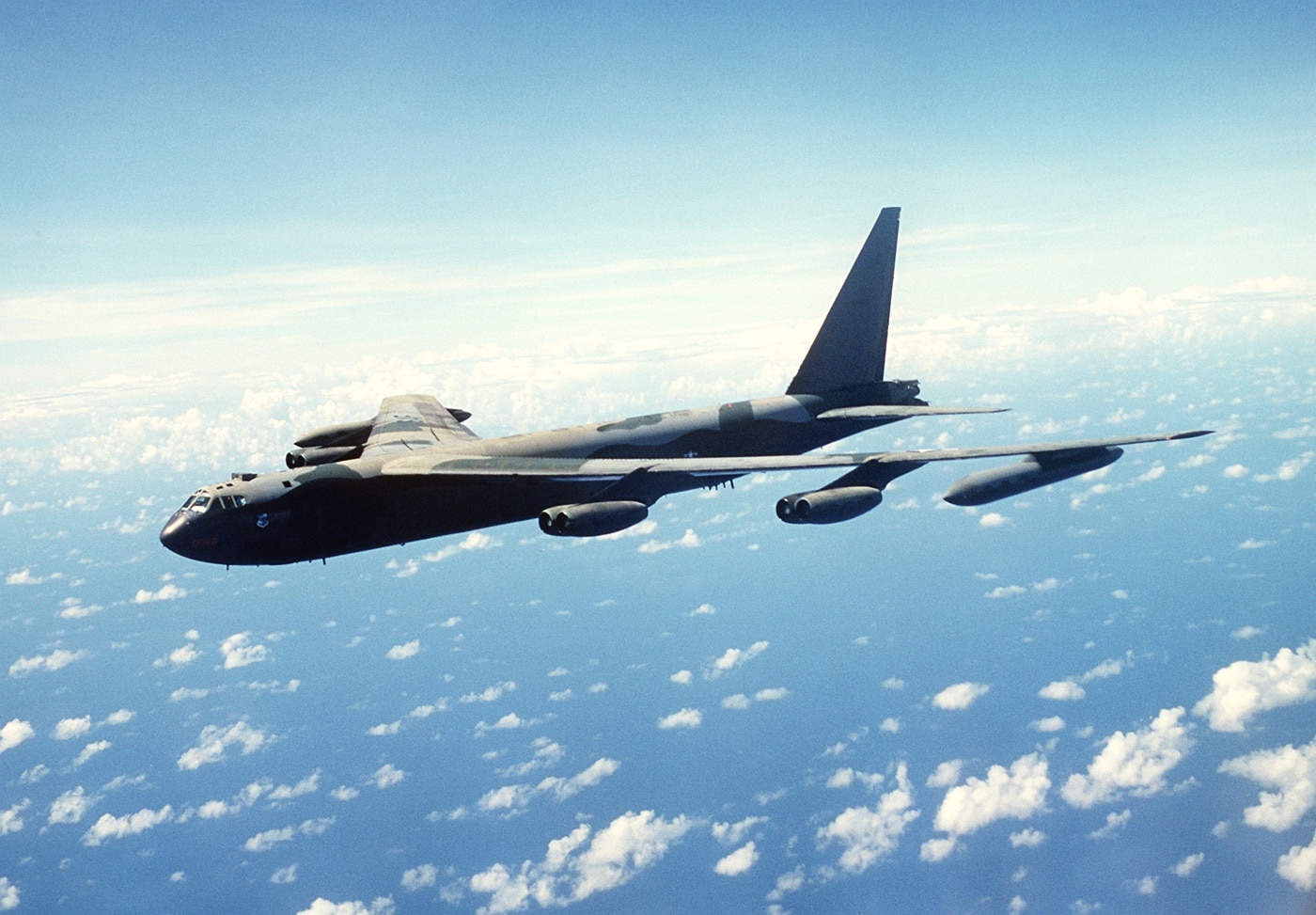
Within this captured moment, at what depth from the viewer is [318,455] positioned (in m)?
27.1

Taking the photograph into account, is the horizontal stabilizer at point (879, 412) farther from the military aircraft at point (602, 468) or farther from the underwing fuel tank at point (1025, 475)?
the underwing fuel tank at point (1025, 475)

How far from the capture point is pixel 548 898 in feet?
536

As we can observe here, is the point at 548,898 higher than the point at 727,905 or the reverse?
the reverse

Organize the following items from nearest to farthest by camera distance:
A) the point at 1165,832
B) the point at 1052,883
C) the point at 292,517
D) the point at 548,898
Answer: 1. the point at 292,517
2. the point at 1052,883
3. the point at 1165,832
4. the point at 548,898

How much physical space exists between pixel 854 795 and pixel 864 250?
197611mm

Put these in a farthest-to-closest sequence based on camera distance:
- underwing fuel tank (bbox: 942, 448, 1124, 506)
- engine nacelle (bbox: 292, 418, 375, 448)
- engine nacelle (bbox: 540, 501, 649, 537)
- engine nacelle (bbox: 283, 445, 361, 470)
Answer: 1. engine nacelle (bbox: 292, 418, 375, 448)
2. engine nacelle (bbox: 283, 445, 361, 470)
3. underwing fuel tank (bbox: 942, 448, 1124, 506)
4. engine nacelle (bbox: 540, 501, 649, 537)

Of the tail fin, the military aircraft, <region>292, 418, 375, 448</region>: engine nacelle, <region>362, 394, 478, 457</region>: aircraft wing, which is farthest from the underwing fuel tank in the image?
<region>292, 418, 375, 448</region>: engine nacelle

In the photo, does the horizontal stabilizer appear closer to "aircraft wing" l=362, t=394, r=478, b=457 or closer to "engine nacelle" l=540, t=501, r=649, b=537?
"engine nacelle" l=540, t=501, r=649, b=537

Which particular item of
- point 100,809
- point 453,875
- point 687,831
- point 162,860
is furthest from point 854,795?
point 100,809

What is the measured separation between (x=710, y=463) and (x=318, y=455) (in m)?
17.3

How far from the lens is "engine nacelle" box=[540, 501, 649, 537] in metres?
18.7

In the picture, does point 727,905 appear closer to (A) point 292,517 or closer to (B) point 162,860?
(B) point 162,860

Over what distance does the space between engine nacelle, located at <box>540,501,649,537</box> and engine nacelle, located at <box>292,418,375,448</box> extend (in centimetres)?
1467

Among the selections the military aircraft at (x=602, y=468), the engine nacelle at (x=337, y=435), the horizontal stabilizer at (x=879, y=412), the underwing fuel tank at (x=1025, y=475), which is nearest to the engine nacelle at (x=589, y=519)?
the military aircraft at (x=602, y=468)
